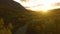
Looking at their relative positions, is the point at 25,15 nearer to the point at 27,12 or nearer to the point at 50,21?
the point at 27,12

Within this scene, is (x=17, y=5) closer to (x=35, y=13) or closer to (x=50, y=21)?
(x=35, y=13)

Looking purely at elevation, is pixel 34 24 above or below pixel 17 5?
below

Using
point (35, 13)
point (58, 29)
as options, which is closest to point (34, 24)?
point (35, 13)

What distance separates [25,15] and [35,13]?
0.34ft

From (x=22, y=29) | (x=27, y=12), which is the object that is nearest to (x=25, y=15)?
(x=27, y=12)

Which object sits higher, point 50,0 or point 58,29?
point 50,0

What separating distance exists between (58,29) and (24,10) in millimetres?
372

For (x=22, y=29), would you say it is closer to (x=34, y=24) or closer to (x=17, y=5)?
(x=34, y=24)

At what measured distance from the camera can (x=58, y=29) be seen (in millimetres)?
1165

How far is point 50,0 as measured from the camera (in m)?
1.09

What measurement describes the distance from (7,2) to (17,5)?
10 centimetres

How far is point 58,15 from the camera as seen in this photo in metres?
1.17

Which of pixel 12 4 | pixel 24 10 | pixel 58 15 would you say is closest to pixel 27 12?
pixel 24 10

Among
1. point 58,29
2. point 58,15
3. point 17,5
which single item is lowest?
point 58,29
